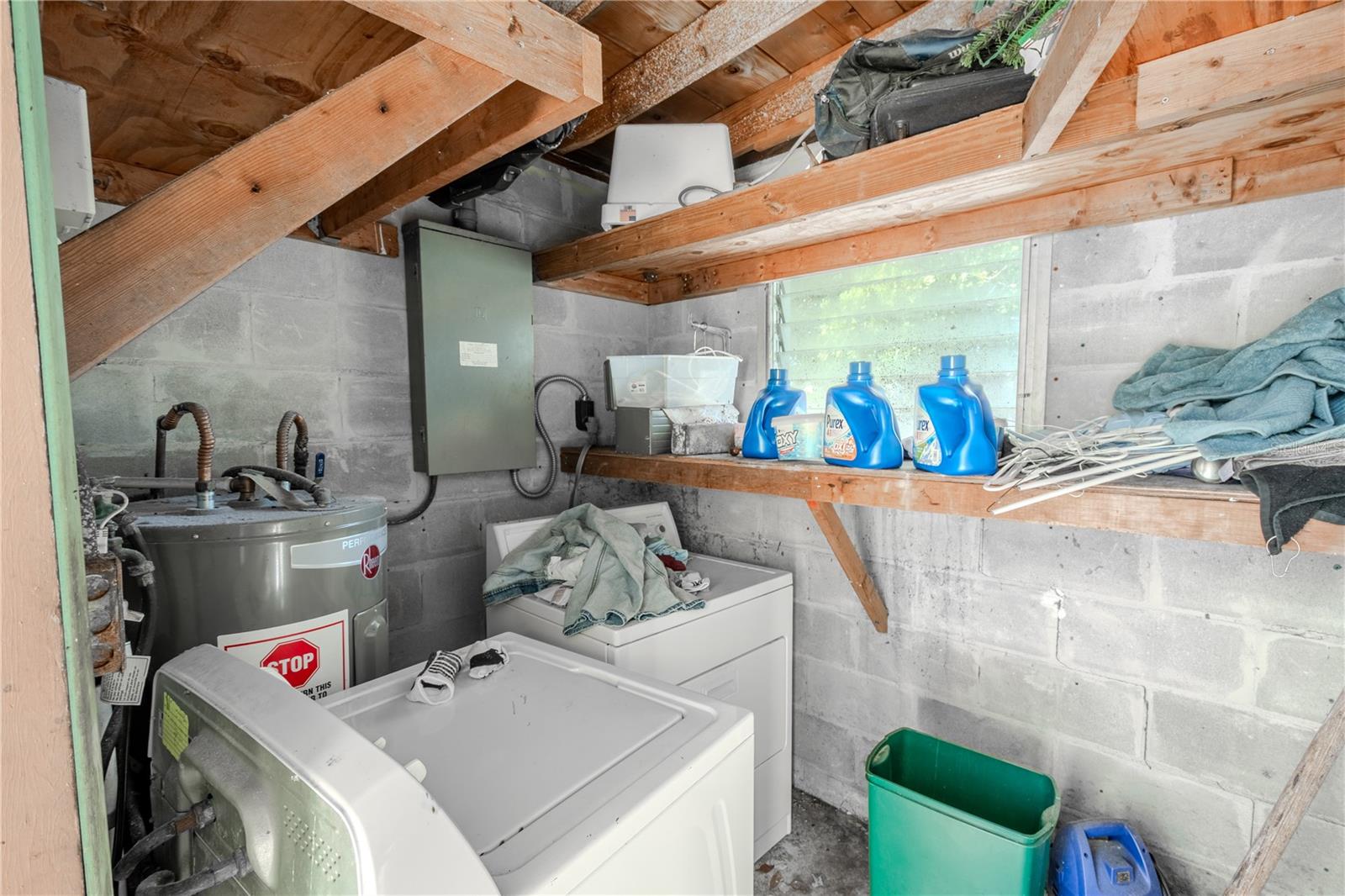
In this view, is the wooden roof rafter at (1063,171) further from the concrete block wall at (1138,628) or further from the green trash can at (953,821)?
the green trash can at (953,821)

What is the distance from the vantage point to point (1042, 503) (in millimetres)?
1133

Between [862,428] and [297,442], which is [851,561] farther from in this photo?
[297,442]

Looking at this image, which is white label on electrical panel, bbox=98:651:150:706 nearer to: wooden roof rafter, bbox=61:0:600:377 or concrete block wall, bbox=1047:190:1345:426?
wooden roof rafter, bbox=61:0:600:377

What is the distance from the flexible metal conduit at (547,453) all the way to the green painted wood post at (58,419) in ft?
5.30

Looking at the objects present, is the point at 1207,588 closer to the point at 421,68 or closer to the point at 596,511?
the point at 596,511

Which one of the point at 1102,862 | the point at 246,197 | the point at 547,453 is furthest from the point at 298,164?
the point at 1102,862

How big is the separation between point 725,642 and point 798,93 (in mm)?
1604

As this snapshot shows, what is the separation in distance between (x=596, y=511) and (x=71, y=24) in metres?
1.44

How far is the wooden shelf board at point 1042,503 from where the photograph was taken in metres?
0.95

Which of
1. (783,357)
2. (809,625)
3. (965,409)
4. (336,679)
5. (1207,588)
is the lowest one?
(809,625)

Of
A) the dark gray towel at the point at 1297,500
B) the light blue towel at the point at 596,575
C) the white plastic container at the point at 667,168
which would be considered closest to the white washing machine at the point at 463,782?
the light blue towel at the point at 596,575

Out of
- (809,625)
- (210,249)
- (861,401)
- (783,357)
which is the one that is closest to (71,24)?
(210,249)

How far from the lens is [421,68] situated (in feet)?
3.27

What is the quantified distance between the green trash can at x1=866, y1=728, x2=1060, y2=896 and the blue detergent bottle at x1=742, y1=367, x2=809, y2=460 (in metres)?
0.86
